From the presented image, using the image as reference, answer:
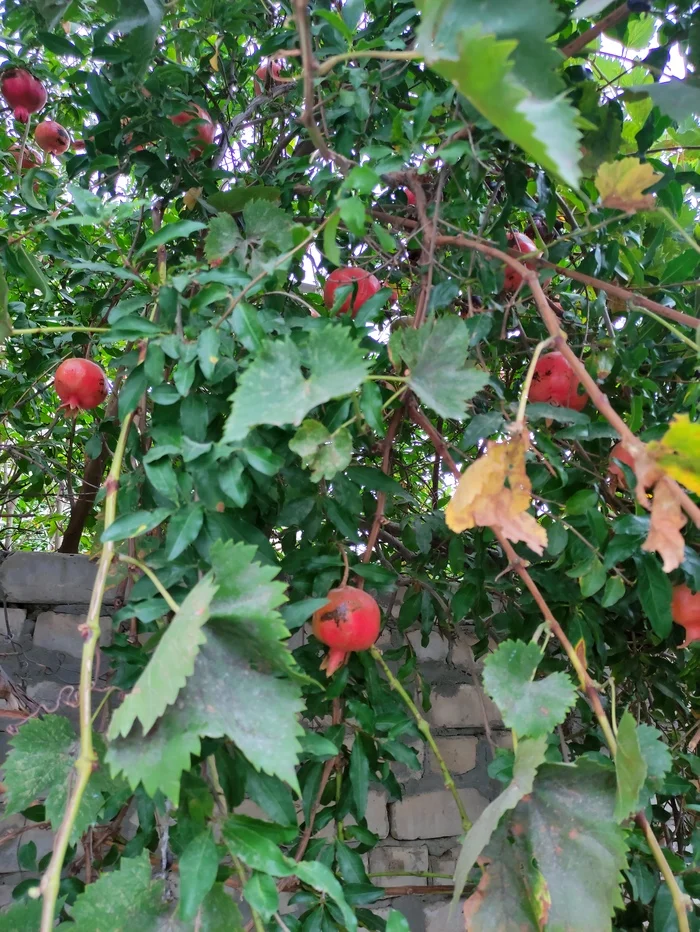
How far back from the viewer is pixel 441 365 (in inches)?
25.7

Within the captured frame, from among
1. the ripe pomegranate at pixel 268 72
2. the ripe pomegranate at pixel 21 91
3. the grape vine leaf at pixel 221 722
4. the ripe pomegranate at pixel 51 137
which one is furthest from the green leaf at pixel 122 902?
the ripe pomegranate at pixel 51 137

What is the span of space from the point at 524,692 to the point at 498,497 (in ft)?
0.66

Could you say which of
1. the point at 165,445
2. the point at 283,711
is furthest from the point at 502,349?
the point at 283,711

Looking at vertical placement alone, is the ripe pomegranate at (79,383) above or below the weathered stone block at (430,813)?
above

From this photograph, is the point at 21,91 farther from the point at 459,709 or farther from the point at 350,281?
the point at 459,709

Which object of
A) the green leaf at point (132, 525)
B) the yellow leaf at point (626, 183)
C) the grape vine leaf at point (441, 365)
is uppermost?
the yellow leaf at point (626, 183)

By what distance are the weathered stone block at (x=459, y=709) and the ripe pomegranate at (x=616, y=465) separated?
0.70m

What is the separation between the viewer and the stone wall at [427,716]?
1.23 metres

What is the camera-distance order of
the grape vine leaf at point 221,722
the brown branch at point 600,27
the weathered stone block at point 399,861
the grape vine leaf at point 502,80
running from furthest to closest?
the weathered stone block at point 399,861 < the brown branch at point 600,27 < the grape vine leaf at point 221,722 < the grape vine leaf at point 502,80

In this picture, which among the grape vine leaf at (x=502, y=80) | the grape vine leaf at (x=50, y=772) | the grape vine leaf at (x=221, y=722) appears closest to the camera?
the grape vine leaf at (x=502, y=80)

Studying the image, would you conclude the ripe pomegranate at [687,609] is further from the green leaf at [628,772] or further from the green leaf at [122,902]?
the green leaf at [122,902]

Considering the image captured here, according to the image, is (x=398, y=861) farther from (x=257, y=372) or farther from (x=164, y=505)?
(x=257, y=372)

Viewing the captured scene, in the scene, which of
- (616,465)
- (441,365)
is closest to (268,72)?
(441,365)

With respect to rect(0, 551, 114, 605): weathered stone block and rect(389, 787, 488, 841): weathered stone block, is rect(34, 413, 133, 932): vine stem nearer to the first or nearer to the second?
rect(0, 551, 114, 605): weathered stone block
